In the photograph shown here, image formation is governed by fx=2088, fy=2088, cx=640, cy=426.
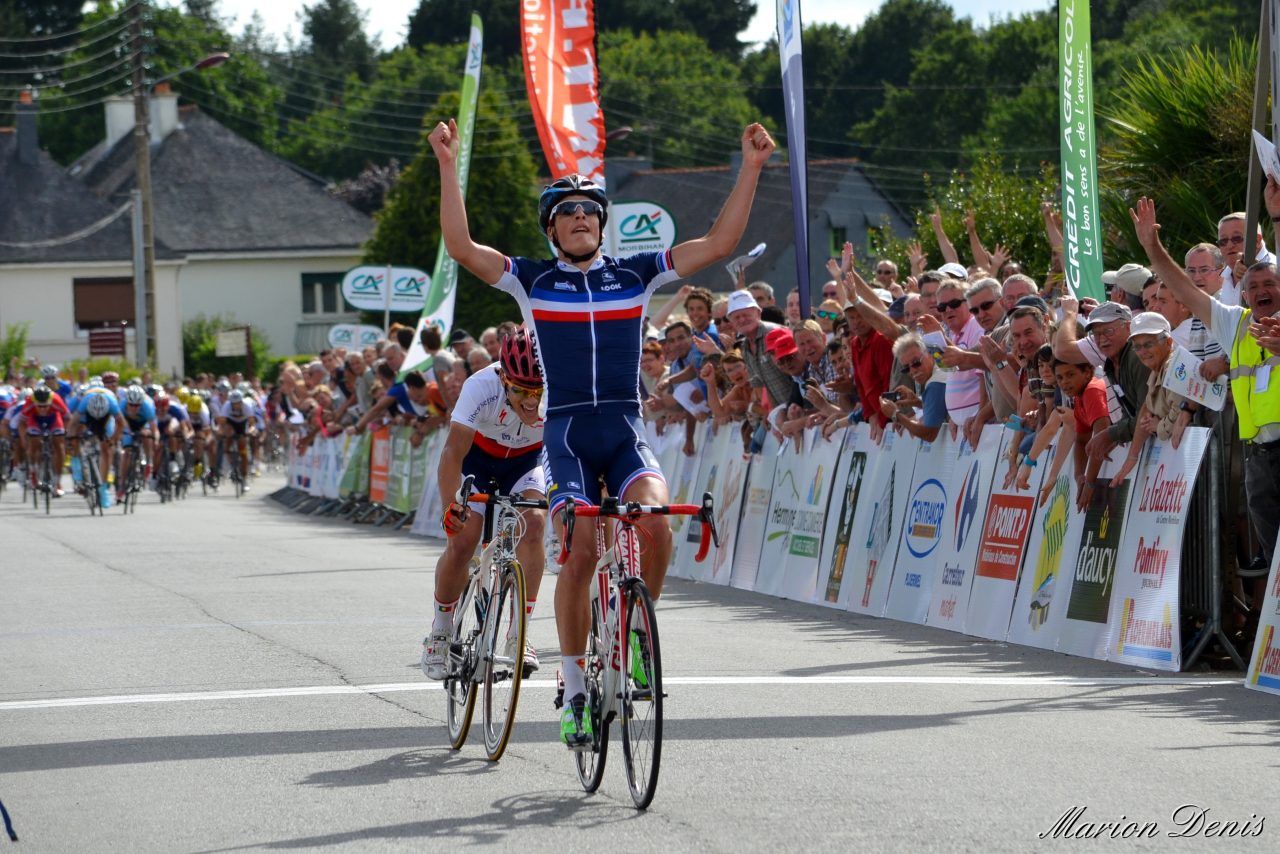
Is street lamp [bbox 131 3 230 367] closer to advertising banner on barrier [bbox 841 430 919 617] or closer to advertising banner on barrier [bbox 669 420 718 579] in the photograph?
advertising banner on barrier [bbox 669 420 718 579]

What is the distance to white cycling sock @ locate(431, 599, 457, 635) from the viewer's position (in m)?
8.93

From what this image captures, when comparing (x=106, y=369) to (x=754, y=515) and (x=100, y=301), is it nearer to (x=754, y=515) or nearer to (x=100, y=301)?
(x=100, y=301)

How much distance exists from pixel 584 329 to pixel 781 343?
28.2 ft

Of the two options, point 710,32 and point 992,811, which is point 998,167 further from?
point 710,32

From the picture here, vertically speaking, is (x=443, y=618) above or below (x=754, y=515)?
above

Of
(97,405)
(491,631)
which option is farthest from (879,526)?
(97,405)

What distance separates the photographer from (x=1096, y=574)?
456 inches

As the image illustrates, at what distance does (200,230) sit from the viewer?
260 ft

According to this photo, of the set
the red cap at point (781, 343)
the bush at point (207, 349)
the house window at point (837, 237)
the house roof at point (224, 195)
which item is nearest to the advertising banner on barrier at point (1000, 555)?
the red cap at point (781, 343)

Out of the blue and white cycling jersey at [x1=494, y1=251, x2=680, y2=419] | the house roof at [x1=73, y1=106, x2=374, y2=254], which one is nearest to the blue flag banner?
the blue and white cycling jersey at [x1=494, y1=251, x2=680, y2=419]

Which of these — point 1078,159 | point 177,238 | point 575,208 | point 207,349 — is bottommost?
point 207,349

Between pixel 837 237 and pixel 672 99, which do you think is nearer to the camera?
pixel 837 237

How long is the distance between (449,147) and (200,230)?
241 feet

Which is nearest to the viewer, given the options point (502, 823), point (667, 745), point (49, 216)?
point (502, 823)
